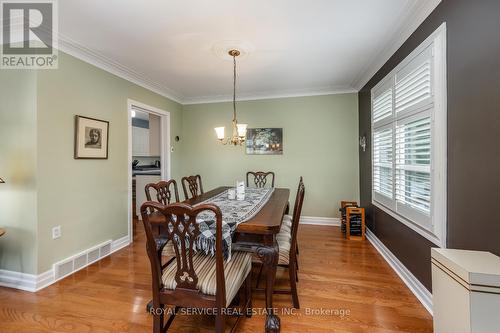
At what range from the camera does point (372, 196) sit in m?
3.37

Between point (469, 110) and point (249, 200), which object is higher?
point (469, 110)

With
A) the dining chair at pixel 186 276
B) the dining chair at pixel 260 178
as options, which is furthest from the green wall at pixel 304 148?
the dining chair at pixel 186 276


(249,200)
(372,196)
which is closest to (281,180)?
(372,196)

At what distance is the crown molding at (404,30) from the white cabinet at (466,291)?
1.83m

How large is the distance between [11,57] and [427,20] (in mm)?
3812

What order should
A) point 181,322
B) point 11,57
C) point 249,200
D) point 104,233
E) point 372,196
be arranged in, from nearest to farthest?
point 181,322 < point 11,57 < point 249,200 < point 104,233 < point 372,196

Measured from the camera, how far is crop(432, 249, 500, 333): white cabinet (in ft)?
3.44

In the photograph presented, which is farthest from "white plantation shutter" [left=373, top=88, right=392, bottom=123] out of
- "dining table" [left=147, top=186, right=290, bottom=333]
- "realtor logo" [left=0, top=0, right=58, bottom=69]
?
"realtor logo" [left=0, top=0, right=58, bottom=69]

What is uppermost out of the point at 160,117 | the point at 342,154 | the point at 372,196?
the point at 160,117

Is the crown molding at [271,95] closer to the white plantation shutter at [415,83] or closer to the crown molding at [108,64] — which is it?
the crown molding at [108,64]

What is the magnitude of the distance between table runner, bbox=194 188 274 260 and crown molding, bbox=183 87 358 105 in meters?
2.45

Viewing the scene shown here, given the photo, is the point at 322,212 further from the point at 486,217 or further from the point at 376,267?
the point at 486,217

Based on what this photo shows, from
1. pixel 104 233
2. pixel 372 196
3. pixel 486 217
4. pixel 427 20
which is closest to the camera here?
pixel 486 217

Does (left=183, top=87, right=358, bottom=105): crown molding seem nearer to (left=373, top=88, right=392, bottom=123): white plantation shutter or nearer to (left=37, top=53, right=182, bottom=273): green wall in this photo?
(left=373, top=88, right=392, bottom=123): white plantation shutter
